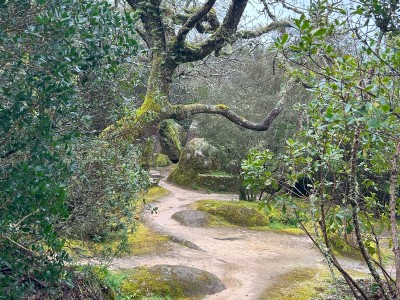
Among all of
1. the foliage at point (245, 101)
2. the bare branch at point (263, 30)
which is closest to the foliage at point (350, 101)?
the bare branch at point (263, 30)

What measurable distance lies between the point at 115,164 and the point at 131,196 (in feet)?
1.26

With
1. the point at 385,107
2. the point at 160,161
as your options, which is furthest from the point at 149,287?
the point at 160,161

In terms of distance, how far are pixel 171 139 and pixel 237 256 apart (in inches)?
232

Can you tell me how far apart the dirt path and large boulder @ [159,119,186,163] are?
2.15 m

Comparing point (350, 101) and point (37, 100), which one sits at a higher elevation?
point (350, 101)

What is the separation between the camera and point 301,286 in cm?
617

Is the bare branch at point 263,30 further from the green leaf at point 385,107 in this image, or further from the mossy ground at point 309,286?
the green leaf at point 385,107

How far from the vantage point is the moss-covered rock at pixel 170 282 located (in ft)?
17.1

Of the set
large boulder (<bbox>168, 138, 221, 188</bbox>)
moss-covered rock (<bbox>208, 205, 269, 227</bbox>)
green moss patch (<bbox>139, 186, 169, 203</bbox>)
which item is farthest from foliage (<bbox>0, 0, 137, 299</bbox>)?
large boulder (<bbox>168, 138, 221, 188</bbox>)

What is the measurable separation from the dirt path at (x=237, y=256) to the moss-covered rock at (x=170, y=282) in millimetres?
205

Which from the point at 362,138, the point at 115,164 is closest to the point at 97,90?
the point at 115,164

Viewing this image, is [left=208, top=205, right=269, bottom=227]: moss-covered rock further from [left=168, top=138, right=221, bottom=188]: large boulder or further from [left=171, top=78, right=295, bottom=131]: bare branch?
[left=168, top=138, right=221, bottom=188]: large boulder

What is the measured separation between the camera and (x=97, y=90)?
2885mm

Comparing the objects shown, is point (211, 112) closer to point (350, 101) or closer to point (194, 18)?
point (194, 18)
